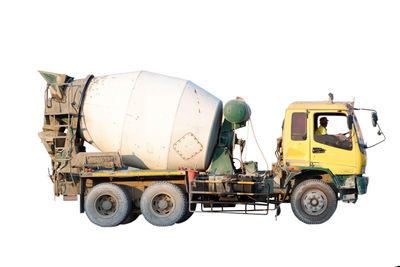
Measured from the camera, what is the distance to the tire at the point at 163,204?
16828mm

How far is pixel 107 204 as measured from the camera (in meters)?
17.3

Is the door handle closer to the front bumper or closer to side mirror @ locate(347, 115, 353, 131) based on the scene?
side mirror @ locate(347, 115, 353, 131)

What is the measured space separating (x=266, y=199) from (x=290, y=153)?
1412mm

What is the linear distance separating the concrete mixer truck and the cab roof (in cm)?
3

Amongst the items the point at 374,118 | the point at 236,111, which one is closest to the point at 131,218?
the point at 236,111

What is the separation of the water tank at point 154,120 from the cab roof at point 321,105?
2.20 m

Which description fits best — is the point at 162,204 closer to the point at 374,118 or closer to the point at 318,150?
the point at 318,150

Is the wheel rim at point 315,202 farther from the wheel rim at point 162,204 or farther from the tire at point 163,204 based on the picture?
the wheel rim at point 162,204

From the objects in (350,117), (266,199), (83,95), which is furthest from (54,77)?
(350,117)

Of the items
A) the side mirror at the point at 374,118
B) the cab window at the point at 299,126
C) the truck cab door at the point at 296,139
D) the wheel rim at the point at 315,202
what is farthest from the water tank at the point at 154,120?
the side mirror at the point at 374,118

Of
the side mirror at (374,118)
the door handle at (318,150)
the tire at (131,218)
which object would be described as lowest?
the tire at (131,218)

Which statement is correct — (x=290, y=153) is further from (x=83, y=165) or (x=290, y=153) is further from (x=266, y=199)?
(x=83, y=165)

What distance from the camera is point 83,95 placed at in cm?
1802

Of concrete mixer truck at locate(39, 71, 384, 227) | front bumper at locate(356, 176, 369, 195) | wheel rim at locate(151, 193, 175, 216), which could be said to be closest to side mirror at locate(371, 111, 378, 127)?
concrete mixer truck at locate(39, 71, 384, 227)
